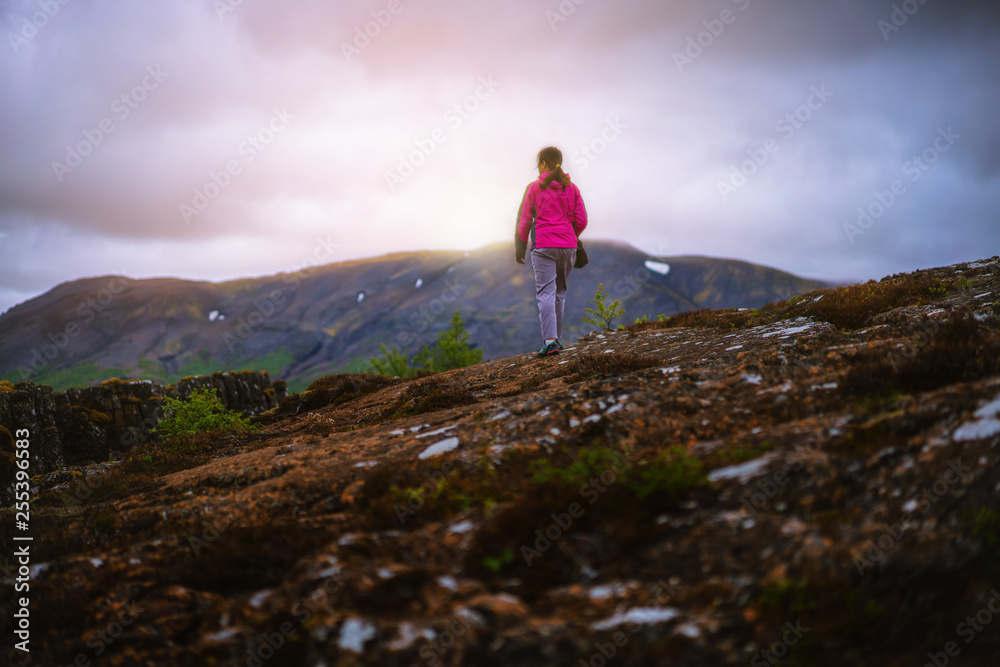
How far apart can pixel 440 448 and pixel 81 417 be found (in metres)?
15.9

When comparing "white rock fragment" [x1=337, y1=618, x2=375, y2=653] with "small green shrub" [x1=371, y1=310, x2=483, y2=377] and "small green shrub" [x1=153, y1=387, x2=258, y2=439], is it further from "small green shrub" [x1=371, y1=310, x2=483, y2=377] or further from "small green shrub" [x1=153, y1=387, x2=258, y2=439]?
"small green shrub" [x1=371, y1=310, x2=483, y2=377]

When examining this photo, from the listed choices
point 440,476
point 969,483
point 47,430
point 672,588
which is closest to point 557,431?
point 440,476

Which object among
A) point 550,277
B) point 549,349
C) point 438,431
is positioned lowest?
point 438,431

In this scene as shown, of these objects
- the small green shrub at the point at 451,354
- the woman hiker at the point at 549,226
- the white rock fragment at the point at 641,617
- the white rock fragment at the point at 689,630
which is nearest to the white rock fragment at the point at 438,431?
the white rock fragment at the point at 641,617

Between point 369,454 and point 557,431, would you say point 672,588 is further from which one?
point 369,454

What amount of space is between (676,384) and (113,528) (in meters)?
6.66

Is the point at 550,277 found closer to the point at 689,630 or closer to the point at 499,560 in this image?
the point at 499,560

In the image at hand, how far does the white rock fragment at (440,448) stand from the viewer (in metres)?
5.32

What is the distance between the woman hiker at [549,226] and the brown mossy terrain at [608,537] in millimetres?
5893

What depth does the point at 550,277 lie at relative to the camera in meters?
11.7

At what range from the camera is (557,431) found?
5148 millimetres

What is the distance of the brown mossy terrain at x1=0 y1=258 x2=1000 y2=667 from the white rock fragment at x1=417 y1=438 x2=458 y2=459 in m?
0.04

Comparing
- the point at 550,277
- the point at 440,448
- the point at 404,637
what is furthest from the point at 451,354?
the point at 404,637

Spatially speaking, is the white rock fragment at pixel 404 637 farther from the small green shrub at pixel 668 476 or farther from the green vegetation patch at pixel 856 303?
the green vegetation patch at pixel 856 303
